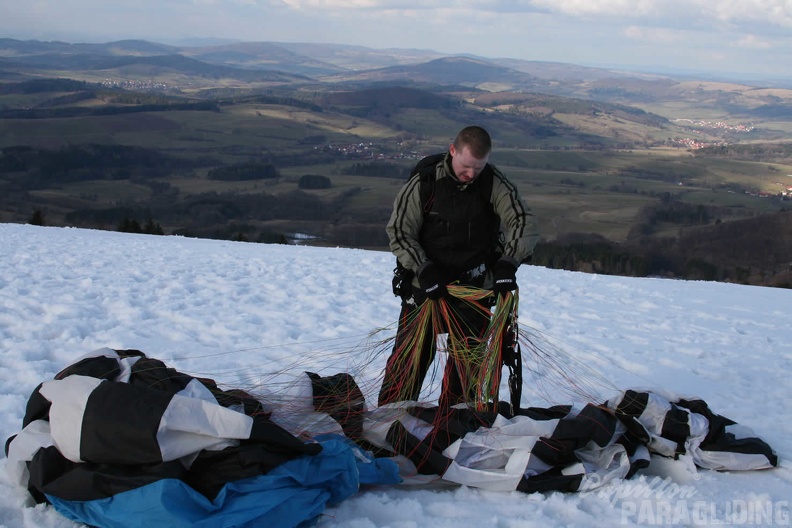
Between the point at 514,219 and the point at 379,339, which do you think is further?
the point at 379,339

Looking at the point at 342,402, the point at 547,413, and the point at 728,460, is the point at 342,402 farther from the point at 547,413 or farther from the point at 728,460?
the point at 728,460

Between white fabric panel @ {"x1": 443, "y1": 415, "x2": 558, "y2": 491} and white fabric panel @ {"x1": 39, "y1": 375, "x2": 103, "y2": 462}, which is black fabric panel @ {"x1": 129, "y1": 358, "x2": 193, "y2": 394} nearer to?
white fabric panel @ {"x1": 39, "y1": 375, "x2": 103, "y2": 462}

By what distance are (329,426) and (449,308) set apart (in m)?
1.03

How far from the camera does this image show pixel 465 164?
3.61 meters

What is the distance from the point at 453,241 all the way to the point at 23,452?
2500 mm

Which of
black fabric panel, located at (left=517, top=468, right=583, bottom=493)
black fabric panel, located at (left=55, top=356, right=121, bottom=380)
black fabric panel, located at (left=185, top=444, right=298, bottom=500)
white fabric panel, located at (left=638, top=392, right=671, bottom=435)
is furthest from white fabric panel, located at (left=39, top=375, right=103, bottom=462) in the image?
white fabric panel, located at (left=638, top=392, right=671, bottom=435)

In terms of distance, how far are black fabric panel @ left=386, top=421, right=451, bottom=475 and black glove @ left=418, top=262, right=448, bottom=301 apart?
2.55 ft

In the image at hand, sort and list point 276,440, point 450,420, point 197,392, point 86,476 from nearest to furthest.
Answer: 1. point 86,476
2. point 276,440
3. point 197,392
4. point 450,420

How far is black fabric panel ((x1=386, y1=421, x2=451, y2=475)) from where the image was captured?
11.4ft

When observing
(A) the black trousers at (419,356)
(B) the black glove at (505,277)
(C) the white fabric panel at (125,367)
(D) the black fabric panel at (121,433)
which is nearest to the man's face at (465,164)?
(B) the black glove at (505,277)

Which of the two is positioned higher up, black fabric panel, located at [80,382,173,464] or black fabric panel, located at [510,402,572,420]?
black fabric panel, located at [80,382,173,464]

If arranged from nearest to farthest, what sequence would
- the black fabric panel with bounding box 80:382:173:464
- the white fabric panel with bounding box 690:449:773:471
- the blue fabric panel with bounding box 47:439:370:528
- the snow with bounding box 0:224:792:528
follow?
the blue fabric panel with bounding box 47:439:370:528, the black fabric panel with bounding box 80:382:173:464, the snow with bounding box 0:224:792:528, the white fabric panel with bounding box 690:449:773:471

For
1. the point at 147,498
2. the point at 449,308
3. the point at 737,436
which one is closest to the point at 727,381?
the point at 737,436

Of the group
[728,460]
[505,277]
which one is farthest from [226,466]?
[728,460]
